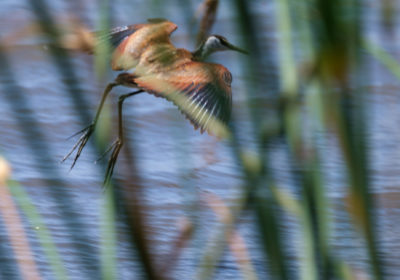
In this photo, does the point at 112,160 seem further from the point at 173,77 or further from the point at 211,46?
the point at 211,46

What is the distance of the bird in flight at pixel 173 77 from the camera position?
1156 millimetres

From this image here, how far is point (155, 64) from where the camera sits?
3.75 feet

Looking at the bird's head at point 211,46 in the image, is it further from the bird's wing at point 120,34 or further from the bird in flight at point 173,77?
the bird's wing at point 120,34

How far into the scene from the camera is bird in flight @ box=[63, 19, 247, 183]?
3.79 ft

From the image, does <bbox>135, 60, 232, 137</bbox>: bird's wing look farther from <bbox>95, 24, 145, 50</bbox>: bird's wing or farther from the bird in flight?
<bbox>95, 24, 145, 50</bbox>: bird's wing

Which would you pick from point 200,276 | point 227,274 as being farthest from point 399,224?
point 200,276

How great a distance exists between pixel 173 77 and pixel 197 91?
5cm

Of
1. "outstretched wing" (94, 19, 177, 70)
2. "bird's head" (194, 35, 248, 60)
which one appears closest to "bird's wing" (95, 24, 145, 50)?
"outstretched wing" (94, 19, 177, 70)

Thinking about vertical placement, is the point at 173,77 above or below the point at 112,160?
above

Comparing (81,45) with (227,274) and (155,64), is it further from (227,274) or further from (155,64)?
(227,274)

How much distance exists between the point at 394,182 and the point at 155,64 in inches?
65.0

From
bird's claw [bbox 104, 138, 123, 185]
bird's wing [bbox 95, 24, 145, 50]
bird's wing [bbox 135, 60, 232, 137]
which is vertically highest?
bird's wing [bbox 95, 24, 145, 50]

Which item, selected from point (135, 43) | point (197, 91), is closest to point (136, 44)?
point (135, 43)

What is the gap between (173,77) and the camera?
1.16 meters
